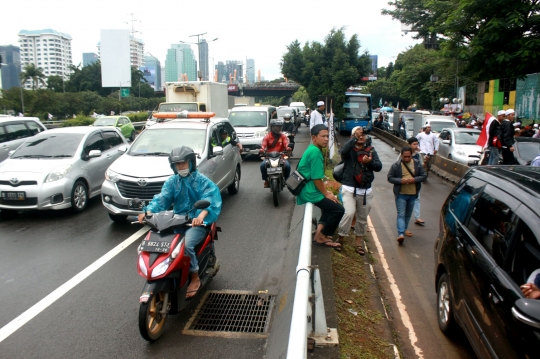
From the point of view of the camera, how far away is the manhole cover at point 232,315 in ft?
14.8

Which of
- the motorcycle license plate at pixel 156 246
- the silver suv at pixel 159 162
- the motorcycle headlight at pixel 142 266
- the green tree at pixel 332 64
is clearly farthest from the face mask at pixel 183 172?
the green tree at pixel 332 64

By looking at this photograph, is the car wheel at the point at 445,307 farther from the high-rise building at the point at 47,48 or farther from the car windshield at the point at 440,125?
the high-rise building at the point at 47,48

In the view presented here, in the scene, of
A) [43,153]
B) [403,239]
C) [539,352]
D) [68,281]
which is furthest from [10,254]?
[539,352]

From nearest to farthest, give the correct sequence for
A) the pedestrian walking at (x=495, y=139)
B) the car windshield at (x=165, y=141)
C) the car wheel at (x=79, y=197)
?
the car windshield at (x=165, y=141), the car wheel at (x=79, y=197), the pedestrian walking at (x=495, y=139)

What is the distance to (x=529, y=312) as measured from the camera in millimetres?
2395

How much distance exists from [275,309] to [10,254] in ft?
14.4

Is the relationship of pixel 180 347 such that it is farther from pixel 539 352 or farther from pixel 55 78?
pixel 55 78

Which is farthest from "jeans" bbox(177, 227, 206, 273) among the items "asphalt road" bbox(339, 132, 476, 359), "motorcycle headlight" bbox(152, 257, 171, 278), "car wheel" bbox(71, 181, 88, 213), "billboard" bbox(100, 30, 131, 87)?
"billboard" bbox(100, 30, 131, 87)

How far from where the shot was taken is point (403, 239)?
25.3 ft

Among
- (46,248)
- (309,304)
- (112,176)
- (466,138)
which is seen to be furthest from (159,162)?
(466,138)

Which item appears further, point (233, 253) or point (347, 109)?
point (347, 109)

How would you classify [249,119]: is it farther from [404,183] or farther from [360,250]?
[360,250]

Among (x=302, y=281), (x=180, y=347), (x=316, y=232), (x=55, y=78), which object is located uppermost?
(x=55, y=78)

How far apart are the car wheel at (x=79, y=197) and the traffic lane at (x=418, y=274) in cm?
591
